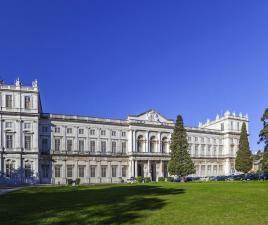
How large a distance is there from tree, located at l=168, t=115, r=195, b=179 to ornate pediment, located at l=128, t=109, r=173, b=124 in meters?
17.6

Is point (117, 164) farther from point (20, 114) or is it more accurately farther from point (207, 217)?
point (207, 217)

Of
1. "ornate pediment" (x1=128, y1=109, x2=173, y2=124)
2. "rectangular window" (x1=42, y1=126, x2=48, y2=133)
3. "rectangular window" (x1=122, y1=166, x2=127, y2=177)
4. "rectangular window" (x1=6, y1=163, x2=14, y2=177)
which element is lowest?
"rectangular window" (x1=122, y1=166, x2=127, y2=177)

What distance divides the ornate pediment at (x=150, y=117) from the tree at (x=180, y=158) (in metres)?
17.6

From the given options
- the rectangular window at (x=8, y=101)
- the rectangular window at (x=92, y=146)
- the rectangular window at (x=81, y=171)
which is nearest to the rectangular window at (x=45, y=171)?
the rectangular window at (x=81, y=171)

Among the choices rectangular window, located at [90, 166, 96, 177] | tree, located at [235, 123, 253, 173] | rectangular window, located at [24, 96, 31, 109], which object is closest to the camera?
rectangular window, located at [24, 96, 31, 109]

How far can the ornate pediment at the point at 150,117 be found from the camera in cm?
9450

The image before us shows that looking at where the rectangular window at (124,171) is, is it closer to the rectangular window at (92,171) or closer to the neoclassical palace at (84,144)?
the neoclassical palace at (84,144)

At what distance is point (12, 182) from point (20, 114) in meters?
13.7

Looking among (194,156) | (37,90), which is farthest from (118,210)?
(194,156)

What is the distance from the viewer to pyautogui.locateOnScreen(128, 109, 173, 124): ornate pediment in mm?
94500

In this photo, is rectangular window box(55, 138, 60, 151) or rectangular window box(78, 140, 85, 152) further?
rectangular window box(78, 140, 85, 152)

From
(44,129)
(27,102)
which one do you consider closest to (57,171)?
(44,129)

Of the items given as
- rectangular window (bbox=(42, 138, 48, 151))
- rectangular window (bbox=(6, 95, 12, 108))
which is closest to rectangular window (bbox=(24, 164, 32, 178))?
rectangular window (bbox=(42, 138, 48, 151))

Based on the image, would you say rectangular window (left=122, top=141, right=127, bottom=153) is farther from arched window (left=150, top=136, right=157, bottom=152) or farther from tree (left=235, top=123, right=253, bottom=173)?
tree (left=235, top=123, right=253, bottom=173)
